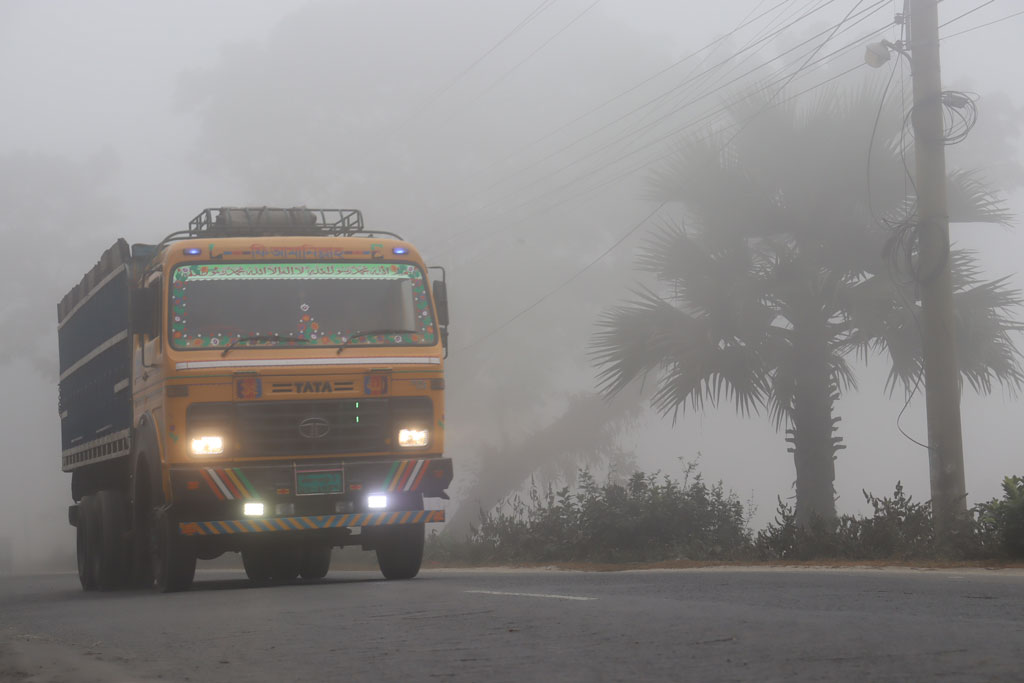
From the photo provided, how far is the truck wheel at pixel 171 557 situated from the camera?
12.8 m

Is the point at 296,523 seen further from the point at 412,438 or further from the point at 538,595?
the point at 538,595

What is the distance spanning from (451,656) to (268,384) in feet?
21.5

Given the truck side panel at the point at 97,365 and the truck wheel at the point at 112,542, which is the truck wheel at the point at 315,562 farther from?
the truck side panel at the point at 97,365

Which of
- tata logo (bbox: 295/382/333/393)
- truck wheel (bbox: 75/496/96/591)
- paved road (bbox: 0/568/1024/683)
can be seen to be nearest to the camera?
paved road (bbox: 0/568/1024/683)

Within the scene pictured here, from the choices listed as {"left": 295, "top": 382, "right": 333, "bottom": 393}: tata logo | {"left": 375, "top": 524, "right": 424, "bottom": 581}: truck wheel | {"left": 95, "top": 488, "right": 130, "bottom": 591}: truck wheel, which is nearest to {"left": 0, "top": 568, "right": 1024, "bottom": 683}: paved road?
{"left": 295, "top": 382, "right": 333, "bottom": 393}: tata logo

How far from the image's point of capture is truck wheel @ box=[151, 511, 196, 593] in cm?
1278

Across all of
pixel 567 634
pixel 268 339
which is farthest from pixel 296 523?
pixel 567 634

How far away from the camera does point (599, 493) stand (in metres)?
19.3

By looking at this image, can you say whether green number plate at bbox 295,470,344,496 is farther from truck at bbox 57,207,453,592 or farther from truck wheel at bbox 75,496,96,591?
truck wheel at bbox 75,496,96,591

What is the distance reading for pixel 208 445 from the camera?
12.5m

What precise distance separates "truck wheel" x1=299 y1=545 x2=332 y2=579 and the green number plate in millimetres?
3494

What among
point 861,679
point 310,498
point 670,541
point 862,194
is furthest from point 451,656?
point 862,194

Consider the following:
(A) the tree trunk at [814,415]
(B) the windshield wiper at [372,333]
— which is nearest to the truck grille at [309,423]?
(B) the windshield wiper at [372,333]

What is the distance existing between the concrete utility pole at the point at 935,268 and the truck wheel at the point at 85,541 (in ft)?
32.8
